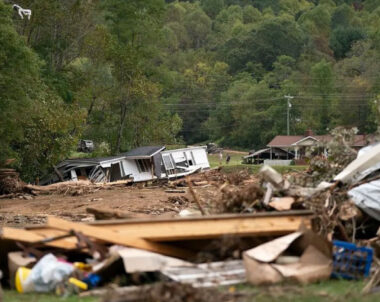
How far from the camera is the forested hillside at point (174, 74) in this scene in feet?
136

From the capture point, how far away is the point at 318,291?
789 cm

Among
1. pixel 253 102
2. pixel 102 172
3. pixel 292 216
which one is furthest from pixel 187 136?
pixel 292 216

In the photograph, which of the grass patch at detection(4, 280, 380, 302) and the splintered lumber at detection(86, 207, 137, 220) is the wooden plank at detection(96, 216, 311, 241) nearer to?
the grass patch at detection(4, 280, 380, 302)

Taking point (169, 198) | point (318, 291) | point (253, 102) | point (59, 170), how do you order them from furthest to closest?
point (253, 102) < point (59, 170) < point (169, 198) < point (318, 291)

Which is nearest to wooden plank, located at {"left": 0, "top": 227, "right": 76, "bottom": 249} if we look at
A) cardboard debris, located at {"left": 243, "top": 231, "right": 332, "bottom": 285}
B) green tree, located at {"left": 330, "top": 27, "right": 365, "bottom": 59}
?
cardboard debris, located at {"left": 243, "top": 231, "right": 332, "bottom": 285}

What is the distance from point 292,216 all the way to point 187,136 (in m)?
98.9

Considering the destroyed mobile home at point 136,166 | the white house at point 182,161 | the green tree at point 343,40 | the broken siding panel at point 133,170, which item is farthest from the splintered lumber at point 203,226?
the green tree at point 343,40

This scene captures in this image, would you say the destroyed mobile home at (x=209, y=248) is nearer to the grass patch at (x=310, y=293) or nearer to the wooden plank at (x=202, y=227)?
the wooden plank at (x=202, y=227)

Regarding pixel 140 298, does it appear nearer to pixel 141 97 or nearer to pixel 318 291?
pixel 318 291

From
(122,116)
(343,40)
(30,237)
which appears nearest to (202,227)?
(30,237)

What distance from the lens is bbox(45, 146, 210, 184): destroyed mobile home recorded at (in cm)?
4625

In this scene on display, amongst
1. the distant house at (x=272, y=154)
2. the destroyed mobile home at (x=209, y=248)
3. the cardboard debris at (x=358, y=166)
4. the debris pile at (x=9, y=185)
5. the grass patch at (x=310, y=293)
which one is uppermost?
the cardboard debris at (x=358, y=166)

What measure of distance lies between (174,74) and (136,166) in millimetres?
34523

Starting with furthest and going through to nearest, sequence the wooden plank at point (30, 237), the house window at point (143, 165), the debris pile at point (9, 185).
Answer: the house window at point (143, 165)
the debris pile at point (9, 185)
the wooden plank at point (30, 237)
